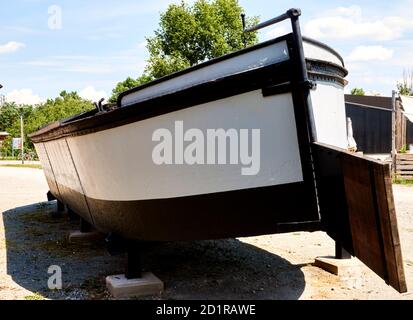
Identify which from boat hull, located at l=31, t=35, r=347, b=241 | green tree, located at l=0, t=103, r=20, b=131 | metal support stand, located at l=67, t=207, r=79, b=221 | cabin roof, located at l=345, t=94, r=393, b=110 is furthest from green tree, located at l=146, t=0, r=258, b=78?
green tree, located at l=0, t=103, r=20, b=131

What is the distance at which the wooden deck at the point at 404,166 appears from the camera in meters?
14.8

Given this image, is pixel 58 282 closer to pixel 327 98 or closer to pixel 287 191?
pixel 287 191

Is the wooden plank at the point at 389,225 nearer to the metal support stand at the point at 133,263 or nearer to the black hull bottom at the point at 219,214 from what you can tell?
the black hull bottom at the point at 219,214

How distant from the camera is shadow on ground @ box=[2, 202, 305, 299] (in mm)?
4328

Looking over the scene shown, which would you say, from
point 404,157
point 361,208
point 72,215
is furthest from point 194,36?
point 361,208

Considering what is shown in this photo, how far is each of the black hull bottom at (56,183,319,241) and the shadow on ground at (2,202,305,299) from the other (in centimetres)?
72

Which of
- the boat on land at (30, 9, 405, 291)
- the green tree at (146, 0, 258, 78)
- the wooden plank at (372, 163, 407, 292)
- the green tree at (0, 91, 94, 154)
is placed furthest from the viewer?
the green tree at (0, 91, 94, 154)

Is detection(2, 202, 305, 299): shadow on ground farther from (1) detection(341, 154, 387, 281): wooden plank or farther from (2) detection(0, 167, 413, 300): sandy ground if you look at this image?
(1) detection(341, 154, 387, 281): wooden plank

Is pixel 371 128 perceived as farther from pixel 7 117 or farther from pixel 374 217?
pixel 7 117

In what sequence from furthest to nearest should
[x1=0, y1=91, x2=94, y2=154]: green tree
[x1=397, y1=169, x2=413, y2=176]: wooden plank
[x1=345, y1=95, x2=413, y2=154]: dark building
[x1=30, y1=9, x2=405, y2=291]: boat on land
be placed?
[x1=0, y1=91, x2=94, y2=154]: green tree → [x1=345, y1=95, x2=413, y2=154]: dark building → [x1=397, y1=169, x2=413, y2=176]: wooden plank → [x1=30, y1=9, x2=405, y2=291]: boat on land

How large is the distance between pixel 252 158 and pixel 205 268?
2203 millimetres

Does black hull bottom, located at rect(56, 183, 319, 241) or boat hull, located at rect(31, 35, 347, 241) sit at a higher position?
boat hull, located at rect(31, 35, 347, 241)

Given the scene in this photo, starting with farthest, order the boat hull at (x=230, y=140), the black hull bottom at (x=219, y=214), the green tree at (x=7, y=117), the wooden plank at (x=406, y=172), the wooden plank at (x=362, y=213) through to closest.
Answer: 1. the green tree at (x=7, y=117)
2. the wooden plank at (x=406, y=172)
3. the black hull bottom at (x=219, y=214)
4. the boat hull at (x=230, y=140)
5. the wooden plank at (x=362, y=213)

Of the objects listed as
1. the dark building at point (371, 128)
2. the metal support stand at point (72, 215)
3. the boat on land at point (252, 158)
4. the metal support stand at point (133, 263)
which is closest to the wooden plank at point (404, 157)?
the metal support stand at point (72, 215)
